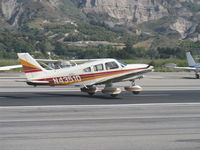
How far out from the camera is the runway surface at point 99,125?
464 inches

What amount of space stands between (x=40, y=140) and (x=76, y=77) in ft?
38.8

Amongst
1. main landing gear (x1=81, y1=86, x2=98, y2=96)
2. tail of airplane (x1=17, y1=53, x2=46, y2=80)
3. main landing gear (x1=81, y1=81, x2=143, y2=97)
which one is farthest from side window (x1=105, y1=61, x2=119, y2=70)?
tail of airplane (x1=17, y1=53, x2=46, y2=80)

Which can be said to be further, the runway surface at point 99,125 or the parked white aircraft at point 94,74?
the parked white aircraft at point 94,74

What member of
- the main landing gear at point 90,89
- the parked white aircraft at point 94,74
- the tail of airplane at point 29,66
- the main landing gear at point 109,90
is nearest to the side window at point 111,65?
the parked white aircraft at point 94,74

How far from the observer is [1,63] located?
67.4 m

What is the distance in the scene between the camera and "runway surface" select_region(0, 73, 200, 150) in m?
11.8

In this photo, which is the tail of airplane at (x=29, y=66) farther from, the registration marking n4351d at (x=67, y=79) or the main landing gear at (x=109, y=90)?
the main landing gear at (x=109, y=90)

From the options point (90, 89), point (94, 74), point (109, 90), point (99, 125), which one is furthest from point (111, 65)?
point (99, 125)

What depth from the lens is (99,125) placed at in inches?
575

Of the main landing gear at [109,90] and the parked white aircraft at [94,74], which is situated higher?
the parked white aircraft at [94,74]

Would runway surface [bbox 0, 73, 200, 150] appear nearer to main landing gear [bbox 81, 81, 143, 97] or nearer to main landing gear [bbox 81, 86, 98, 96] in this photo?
main landing gear [bbox 81, 81, 143, 97]

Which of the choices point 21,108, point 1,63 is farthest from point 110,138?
point 1,63

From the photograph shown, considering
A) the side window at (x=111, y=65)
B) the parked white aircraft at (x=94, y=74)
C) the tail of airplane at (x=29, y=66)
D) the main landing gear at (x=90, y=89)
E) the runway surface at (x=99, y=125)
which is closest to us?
the runway surface at (x=99, y=125)

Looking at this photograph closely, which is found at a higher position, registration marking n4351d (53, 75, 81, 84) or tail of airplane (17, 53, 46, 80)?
tail of airplane (17, 53, 46, 80)
